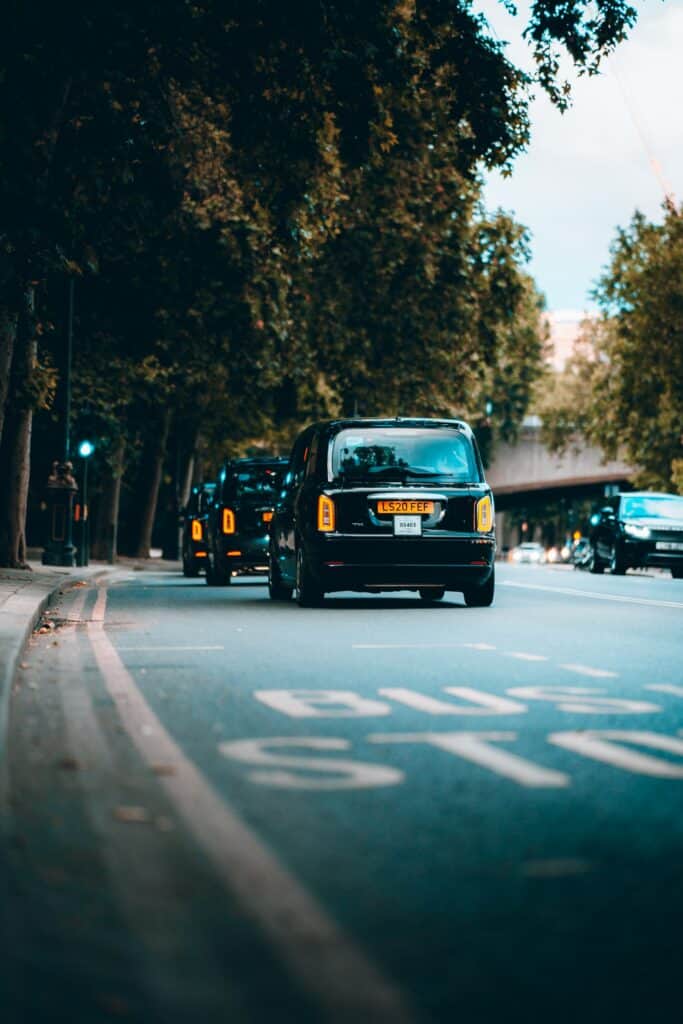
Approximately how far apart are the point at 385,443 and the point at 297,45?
6139 mm

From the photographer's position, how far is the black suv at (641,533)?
35.3m

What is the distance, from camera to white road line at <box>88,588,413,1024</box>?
159 inches

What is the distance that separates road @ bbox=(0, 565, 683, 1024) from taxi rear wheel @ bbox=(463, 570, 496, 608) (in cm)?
700

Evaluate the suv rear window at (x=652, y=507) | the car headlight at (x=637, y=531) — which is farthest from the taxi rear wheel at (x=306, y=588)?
the suv rear window at (x=652, y=507)

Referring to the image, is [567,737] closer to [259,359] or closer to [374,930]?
[374,930]

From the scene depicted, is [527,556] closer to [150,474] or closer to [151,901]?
[150,474]

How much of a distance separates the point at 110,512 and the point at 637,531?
48.5 feet

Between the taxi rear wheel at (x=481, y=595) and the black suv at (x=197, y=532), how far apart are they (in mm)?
14017

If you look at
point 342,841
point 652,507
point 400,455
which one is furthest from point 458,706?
point 652,507

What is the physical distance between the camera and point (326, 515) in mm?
17969

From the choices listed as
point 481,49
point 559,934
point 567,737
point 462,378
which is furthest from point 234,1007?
point 462,378

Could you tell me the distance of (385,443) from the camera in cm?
1848

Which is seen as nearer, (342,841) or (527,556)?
(342,841)

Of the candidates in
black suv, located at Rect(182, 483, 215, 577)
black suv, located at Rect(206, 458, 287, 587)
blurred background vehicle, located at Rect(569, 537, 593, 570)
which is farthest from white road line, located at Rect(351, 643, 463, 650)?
blurred background vehicle, located at Rect(569, 537, 593, 570)
